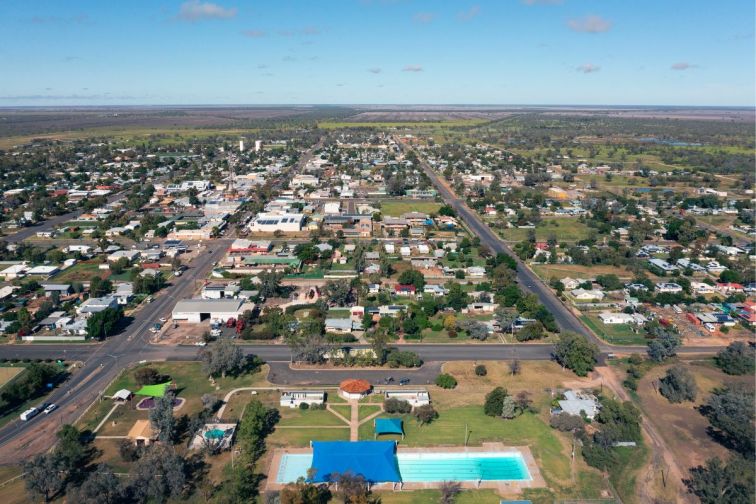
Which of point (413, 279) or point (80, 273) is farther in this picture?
point (80, 273)

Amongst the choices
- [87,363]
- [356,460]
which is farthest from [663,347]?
[87,363]

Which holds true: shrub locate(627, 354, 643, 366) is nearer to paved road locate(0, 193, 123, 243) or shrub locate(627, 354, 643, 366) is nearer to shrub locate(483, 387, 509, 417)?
shrub locate(483, 387, 509, 417)

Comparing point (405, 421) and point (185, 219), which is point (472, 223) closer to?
point (185, 219)

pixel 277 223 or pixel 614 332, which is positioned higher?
pixel 277 223

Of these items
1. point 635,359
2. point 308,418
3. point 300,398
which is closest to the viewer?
point 308,418

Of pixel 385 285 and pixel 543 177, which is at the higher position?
pixel 543 177

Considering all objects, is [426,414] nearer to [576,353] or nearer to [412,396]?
[412,396]

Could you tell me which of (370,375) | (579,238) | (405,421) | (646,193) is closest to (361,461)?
(405,421)

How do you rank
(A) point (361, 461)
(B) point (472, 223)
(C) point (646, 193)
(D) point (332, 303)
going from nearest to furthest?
1. (A) point (361, 461)
2. (D) point (332, 303)
3. (B) point (472, 223)
4. (C) point (646, 193)

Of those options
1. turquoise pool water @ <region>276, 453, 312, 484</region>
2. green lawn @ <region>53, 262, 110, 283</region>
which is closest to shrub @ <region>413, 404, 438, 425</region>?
turquoise pool water @ <region>276, 453, 312, 484</region>
